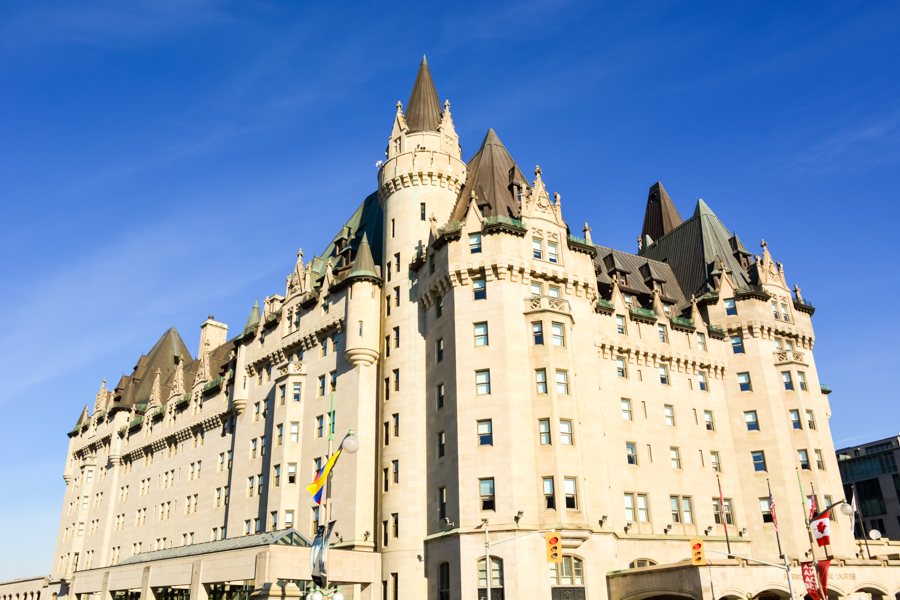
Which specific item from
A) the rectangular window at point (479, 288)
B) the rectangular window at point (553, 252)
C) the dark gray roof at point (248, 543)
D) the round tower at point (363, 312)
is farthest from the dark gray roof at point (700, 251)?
the dark gray roof at point (248, 543)

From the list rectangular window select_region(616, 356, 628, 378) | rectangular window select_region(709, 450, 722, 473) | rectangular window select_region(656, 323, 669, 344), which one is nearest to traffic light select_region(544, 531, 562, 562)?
rectangular window select_region(616, 356, 628, 378)

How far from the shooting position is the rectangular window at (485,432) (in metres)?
51.9

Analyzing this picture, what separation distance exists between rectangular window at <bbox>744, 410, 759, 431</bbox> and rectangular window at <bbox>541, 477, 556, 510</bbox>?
975 inches

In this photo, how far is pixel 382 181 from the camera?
68.5 meters

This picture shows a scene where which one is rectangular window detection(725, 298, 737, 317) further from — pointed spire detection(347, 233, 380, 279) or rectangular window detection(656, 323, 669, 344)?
pointed spire detection(347, 233, 380, 279)

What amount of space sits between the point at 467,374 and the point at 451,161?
73.2 feet

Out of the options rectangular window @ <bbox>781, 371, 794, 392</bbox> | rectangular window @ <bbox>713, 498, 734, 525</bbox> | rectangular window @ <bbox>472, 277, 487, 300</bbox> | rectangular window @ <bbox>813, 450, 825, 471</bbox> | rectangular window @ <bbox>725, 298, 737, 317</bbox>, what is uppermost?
rectangular window @ <bbox>725, 298, 737, 317</bbox>

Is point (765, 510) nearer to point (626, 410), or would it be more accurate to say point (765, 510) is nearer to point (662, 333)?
point (626, 410)

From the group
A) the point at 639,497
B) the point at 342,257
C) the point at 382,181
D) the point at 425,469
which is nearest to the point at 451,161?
the point at 382,181

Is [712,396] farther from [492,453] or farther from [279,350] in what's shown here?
[279,350]

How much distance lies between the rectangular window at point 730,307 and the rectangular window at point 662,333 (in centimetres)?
722

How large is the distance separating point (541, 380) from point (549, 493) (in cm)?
795

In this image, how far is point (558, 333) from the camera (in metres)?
55.7

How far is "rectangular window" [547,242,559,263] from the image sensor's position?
59.1 meters
